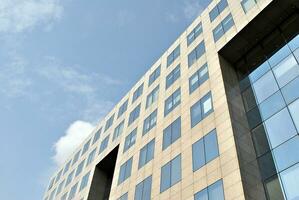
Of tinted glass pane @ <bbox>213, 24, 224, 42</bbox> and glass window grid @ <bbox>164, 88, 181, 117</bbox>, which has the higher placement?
tinted glass pane @ <bbox>213, 24, 224, 42</bbox>

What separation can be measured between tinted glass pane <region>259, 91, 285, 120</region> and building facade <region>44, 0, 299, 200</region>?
0.08m

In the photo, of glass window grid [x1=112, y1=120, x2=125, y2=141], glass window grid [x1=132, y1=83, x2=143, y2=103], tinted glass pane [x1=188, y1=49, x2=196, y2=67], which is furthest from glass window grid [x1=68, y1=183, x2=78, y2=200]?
tinted glass pane [x1=188, y1=49, x2=196, y2=67]

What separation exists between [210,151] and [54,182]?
1718 inches

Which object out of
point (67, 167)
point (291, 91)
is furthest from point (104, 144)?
point (291, 91)

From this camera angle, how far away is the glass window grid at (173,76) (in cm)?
3549

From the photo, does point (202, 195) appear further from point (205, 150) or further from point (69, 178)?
point (69, 178)

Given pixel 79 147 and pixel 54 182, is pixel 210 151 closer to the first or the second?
pixel 79 147

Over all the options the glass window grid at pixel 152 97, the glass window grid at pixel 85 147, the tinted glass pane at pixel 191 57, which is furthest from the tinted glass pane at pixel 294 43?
the glass window grid at pixel 85 147

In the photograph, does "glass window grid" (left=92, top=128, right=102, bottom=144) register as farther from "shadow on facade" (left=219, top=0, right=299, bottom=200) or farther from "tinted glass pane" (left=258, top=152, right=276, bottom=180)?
"tinted glass pane" (left=258, top=152, right=276, bottom=180)

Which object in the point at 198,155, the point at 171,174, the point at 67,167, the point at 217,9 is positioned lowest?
the point at 171,174

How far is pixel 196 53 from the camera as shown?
1335 inches

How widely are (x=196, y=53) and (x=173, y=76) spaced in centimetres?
383

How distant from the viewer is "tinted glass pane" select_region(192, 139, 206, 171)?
24.6 m

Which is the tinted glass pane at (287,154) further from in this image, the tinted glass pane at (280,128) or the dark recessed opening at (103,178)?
the dark recessed opening at (103,178)
